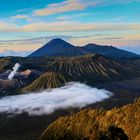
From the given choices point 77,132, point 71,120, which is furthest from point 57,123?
point 77,132

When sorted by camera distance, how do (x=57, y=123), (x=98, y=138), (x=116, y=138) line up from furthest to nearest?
(x=57, y=123) → (x=98, y=138) → (x=116, y=138)

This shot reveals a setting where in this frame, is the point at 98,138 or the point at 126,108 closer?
the point at 98,138

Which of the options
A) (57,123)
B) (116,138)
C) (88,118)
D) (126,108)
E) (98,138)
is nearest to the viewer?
(116,138)

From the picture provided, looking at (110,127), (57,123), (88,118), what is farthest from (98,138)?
(57,123)

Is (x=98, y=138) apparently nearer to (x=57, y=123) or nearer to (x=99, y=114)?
(x=99, y=114)

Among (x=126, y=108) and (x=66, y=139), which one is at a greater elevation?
(x=126, y=108)

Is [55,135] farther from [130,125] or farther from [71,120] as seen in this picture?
[130,125]
